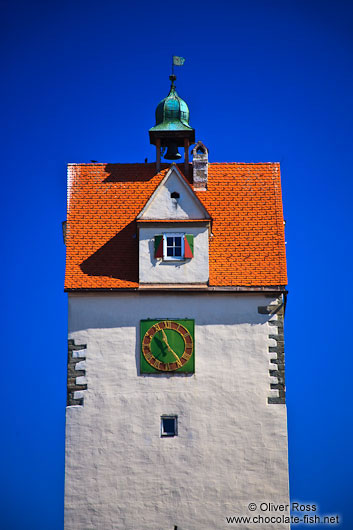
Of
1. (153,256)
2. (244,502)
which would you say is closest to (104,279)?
(153,256)

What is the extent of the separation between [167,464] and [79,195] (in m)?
9.20

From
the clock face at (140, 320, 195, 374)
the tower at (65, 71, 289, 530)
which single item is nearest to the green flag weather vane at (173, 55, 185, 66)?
the tower at (65, 71, 289, 530)

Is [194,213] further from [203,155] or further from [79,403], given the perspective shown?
[79,403]

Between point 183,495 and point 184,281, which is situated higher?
point 184,281

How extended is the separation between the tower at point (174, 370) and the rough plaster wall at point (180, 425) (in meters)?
0.03

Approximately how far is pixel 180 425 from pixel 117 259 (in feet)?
18.1

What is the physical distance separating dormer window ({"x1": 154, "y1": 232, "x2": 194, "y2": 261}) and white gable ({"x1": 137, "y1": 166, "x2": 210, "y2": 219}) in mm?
625

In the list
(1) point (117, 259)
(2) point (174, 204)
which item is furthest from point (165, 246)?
(1) point (117, 259)

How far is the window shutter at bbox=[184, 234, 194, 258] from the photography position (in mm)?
40156

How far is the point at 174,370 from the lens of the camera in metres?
39.5

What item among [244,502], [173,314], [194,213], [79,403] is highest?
[194,213]

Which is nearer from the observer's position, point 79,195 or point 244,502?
point 244,502

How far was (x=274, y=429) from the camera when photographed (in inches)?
1549

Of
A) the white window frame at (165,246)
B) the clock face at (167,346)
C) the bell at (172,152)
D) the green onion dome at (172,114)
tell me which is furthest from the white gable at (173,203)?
the bell at (172,152)
